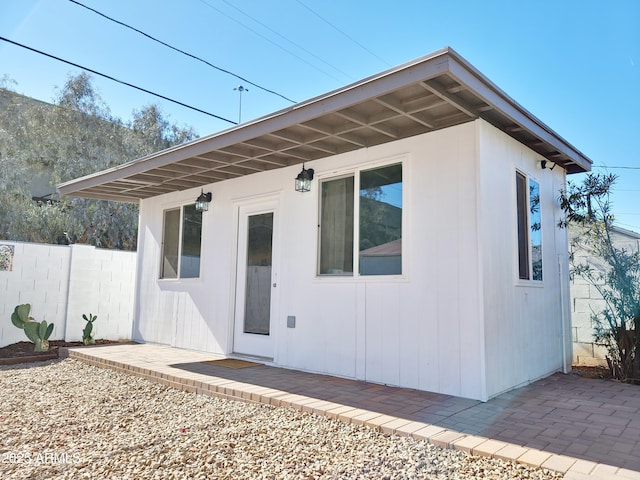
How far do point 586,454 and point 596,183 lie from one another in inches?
150

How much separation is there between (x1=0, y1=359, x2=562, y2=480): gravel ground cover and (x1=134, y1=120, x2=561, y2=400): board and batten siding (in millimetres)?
1278

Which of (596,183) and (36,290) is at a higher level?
(596,183)

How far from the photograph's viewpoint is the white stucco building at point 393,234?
151 inches

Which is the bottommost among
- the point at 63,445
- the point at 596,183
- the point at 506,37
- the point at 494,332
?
the point at 63,445

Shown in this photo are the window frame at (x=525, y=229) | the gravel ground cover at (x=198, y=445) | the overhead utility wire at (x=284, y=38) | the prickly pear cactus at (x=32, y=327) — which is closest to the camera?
the gravel ground cover at (x=198, y=445)

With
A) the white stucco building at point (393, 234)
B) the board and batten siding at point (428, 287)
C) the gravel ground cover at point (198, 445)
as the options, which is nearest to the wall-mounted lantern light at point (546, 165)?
the white stucco building at point (393, 234)

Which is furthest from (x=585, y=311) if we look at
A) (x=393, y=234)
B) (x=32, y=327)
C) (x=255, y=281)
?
(x=32, y=327)

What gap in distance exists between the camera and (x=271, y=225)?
5762 millimetres

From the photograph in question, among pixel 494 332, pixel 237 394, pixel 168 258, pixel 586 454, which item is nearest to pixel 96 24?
pixel 168 258

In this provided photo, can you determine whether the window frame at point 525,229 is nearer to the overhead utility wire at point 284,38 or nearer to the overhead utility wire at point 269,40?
the overhead utility wire at point 284,38

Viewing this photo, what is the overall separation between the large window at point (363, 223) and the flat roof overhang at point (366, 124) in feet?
1.35

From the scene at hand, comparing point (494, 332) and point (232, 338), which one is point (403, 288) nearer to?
point (494, 332)

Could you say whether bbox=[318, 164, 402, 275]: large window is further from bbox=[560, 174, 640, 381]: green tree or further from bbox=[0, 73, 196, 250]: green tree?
bbox=[0, 73, 196, 250]: green tree

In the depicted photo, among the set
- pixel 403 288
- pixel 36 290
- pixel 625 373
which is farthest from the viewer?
pixel 36 290
